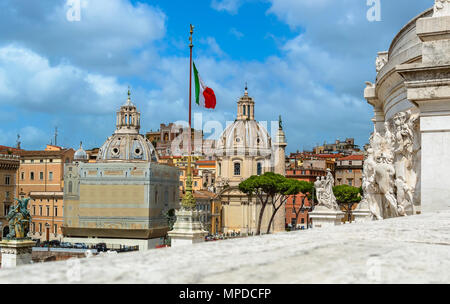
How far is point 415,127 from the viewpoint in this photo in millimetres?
7512

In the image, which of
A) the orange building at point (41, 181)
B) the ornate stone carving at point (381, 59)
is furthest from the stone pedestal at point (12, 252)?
the orange building at point (41, 181)

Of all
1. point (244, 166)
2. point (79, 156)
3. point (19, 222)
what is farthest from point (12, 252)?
point (244, 166)

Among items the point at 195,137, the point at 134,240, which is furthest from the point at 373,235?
the point at 195,137

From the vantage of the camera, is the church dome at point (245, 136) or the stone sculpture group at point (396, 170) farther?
the church dome at point (245, 136)

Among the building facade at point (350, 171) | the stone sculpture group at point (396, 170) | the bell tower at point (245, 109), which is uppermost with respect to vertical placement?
the bell tower at point (245, 109)

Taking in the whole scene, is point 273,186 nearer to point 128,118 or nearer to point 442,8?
point 128,118

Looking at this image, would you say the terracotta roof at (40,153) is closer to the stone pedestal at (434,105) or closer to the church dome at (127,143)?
the church dome at (127,143)

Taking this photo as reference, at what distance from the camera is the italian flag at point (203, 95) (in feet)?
77.2

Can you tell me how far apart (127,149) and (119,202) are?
1357 centimetres

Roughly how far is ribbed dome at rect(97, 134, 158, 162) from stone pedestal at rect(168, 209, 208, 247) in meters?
51.1

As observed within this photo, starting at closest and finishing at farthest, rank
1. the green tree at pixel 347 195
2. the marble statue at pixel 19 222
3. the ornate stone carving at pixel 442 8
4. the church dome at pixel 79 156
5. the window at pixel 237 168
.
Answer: the ornate stone carving at pixel 442 8 < the marble statue at pixel 19 222 < the green tree at pixel 347 195 < the church dome at pixel 79 156 < the window at pixel 237 168

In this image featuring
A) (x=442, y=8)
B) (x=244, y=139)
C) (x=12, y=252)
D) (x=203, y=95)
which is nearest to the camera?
(x=442, y=8)

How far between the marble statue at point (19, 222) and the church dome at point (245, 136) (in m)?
56.3

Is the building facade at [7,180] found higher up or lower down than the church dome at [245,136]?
lower down
